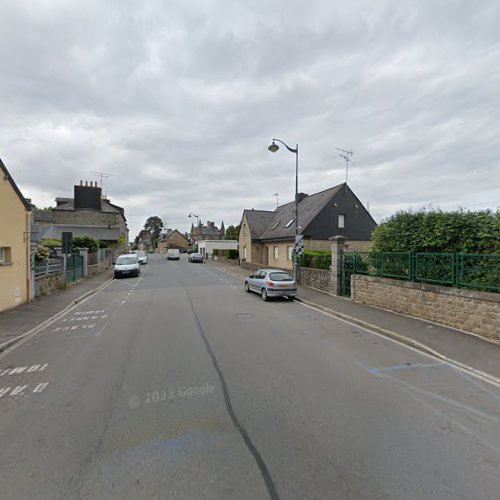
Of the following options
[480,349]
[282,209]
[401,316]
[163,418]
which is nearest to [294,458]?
[163,418]

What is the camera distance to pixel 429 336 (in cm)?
708

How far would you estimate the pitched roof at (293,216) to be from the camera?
26.0 m

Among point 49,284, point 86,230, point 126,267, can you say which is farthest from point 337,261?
point 86,230

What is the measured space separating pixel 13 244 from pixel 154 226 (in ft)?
375

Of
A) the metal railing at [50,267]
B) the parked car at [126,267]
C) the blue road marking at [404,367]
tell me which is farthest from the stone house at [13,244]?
the blue road marking at [404,367]

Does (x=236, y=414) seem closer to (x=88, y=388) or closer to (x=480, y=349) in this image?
(x=88, y=388)

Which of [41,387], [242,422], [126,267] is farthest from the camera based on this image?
[126,267]

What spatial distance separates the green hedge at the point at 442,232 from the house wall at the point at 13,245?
43.7 ft

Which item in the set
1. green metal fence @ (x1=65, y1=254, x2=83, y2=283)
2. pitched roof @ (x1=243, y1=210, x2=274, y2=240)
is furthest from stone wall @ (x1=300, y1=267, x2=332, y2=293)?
pitched roof @ (x1=243, y1=210, x2=274, y2=240)

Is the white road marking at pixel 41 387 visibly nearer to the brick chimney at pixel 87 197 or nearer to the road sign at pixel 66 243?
the road sign at pixel 66 243

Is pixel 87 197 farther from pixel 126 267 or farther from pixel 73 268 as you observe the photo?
pixel 73 268

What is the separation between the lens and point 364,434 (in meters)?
3.27

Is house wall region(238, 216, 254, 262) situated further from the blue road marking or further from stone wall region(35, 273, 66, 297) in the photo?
the blue road marking

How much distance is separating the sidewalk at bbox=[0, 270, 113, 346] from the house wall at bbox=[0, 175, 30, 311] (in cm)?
48
